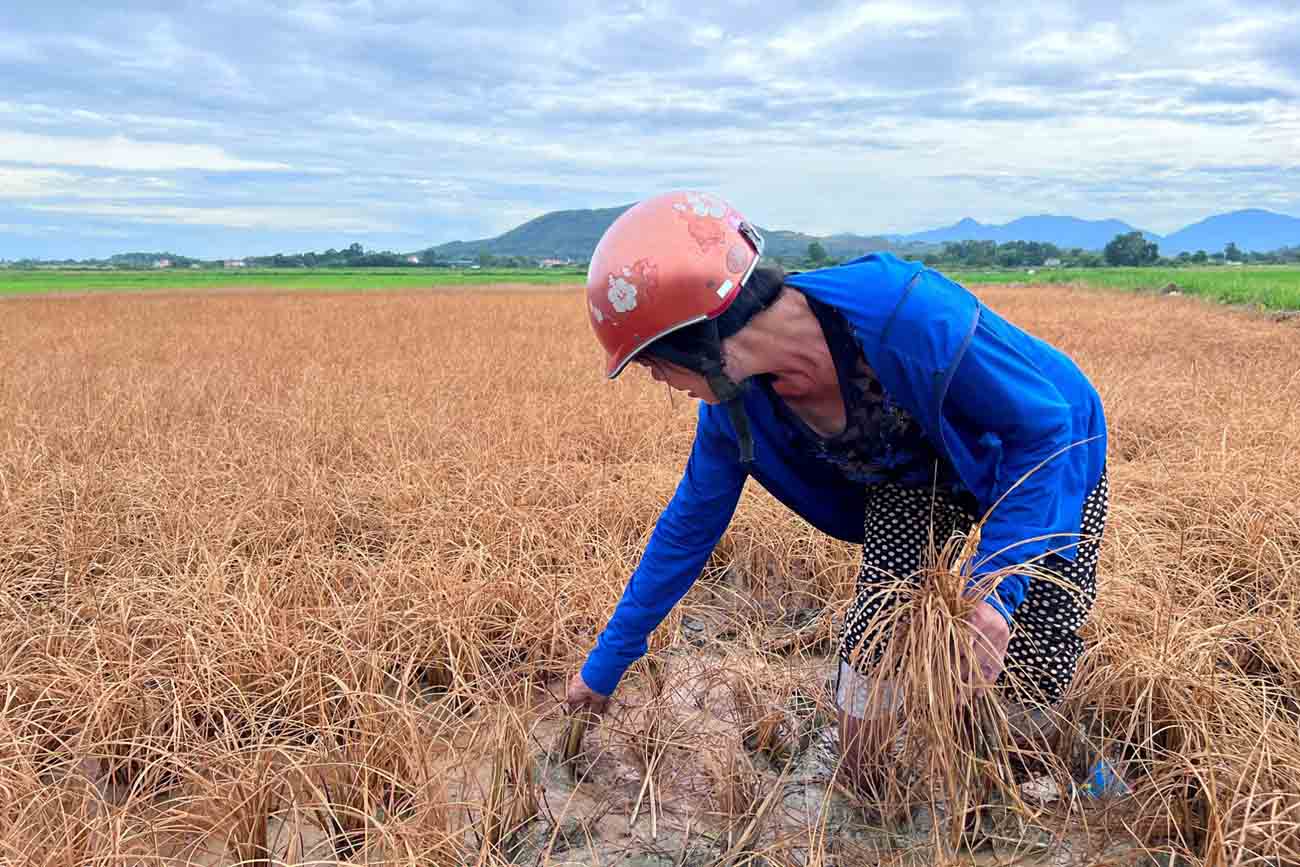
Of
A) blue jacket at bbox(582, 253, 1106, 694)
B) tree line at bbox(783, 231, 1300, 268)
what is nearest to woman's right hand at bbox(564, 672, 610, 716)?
blue jacket at bbox(582, 253, 1106, 694)

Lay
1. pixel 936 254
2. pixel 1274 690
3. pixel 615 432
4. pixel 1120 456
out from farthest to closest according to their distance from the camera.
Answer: pixel 936 254 → pixel 615 432 → pixel 1120 456 → pixel 1274 690

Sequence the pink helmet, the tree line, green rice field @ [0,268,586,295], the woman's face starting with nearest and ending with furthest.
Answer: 1. the pink helmet
2. the woman's face
3. green rice field @ [0,268,586,295]
4. the tree line

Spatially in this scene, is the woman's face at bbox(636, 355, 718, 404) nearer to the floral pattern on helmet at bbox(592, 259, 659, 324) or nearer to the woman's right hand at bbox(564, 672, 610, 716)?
the floral pattern on helmet at bbox(592, 259, 659, 324)

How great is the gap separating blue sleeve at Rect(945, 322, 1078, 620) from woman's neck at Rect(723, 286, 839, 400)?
0.24 m

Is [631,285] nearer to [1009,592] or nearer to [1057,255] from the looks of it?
[1009,592]

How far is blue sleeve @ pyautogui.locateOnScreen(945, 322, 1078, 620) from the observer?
153 centimetres

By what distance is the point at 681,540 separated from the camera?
186 centimetres

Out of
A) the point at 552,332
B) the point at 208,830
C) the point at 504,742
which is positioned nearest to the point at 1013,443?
the point at 504,742

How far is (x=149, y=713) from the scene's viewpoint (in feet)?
7.56

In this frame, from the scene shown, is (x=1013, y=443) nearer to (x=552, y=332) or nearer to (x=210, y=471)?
(x=210, y=471)

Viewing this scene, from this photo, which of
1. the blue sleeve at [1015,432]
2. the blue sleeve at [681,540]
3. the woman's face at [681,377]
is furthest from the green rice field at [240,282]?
the blue sleeve at [1015,432]

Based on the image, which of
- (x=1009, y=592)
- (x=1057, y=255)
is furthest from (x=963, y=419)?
(x=1057, y=255)

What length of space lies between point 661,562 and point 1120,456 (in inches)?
155

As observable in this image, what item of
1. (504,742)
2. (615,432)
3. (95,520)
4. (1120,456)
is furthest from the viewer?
(615,432)
